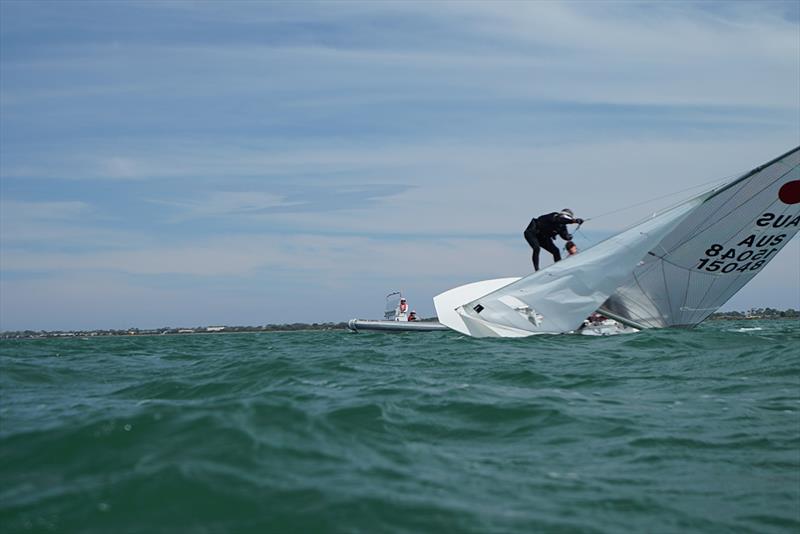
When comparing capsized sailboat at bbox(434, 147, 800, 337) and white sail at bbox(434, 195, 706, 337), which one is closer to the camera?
capsized sailboat at bbox(434, 147, 800, 337)

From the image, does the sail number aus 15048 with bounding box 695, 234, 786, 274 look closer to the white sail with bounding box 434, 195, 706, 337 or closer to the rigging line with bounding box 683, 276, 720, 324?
the rigging line with bounding box 683, 276, 720, 324

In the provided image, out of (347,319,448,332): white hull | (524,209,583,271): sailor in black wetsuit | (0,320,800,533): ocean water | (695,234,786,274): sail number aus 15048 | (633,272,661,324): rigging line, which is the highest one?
(524,209,583,271): sailor in black wetsuit

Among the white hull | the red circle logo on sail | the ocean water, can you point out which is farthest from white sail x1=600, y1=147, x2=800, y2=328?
the ocean water

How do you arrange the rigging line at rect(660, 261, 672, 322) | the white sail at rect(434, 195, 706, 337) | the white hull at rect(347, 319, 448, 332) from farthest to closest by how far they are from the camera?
the white hull at rect(347, 319, 448, 332) < the rigging line at rect(660, 261, 672, 322) < the white sail at rect(434, 195, 706, 337)

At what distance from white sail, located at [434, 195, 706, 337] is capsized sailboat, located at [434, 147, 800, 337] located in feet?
0.07

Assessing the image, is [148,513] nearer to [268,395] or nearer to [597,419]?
[268,395]

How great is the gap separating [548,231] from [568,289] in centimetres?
259

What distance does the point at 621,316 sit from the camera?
1916cm

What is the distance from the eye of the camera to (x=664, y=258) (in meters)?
17.6

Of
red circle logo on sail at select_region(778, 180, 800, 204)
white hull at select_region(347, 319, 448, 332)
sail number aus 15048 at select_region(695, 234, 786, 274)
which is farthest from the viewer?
white hull at select_region(347, 319, 448, 332)

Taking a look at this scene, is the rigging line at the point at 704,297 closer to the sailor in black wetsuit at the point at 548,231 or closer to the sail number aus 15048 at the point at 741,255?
the sail number aus 15048 at the point at 741,255

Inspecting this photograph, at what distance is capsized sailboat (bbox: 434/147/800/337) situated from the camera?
54.6 ft

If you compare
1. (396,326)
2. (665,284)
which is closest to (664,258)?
(665,284)

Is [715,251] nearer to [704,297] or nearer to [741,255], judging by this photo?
[741,255]
